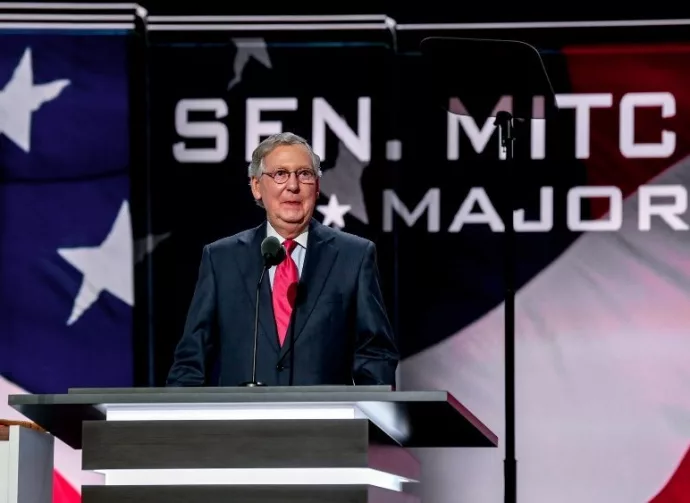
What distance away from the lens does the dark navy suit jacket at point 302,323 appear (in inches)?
121

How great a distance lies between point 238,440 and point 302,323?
0.70 metres

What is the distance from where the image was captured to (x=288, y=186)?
3191 mm

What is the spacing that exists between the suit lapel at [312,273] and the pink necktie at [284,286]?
0.05m

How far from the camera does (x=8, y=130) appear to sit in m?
5.08

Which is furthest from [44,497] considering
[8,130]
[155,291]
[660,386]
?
[660,386]

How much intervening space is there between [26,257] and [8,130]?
1.67 feet

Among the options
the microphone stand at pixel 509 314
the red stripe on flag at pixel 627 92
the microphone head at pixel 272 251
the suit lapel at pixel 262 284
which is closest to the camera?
the microphone head at pixel 272 251

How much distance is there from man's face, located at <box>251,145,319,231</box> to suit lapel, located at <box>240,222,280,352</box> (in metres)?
0.08

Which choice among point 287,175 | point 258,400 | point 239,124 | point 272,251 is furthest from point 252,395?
point 239,124

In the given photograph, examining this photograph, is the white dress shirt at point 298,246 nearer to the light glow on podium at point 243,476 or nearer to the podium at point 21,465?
the podium at point 21,465

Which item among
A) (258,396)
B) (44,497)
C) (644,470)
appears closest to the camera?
(258,396)

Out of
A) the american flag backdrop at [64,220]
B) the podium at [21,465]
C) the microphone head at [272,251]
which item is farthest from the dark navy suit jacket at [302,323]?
the american flag backdrop at [64,220]

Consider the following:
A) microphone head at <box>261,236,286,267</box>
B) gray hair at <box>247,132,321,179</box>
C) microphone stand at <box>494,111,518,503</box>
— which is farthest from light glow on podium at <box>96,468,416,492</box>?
microphone stand at <box>494,111,518,503</box>

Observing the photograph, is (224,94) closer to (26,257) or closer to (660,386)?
(26,257)
